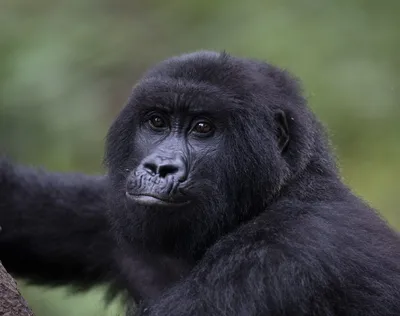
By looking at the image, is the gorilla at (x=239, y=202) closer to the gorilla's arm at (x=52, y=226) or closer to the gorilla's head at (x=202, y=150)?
the gorilla's head at (x=202, y=150)

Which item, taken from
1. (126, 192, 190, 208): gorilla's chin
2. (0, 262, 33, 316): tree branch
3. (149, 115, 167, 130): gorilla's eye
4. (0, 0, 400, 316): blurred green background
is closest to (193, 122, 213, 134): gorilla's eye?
(149, 115, 167, 130): gorilla's eye

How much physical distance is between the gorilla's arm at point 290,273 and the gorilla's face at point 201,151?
0.19 m

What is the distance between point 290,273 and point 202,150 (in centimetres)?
82

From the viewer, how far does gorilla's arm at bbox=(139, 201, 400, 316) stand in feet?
14.4

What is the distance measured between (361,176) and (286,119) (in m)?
5.21

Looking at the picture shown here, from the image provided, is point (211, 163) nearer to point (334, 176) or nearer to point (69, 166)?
point (334, 176)

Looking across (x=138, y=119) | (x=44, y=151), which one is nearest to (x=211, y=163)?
(x=138, y=119)

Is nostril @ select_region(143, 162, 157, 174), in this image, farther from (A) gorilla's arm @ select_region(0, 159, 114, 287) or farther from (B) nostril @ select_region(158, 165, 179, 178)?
(A) gorilla's arm @ select_region(0, 159, 114, 287)

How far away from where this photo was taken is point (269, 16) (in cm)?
1081

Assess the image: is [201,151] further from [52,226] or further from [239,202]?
[52,226]

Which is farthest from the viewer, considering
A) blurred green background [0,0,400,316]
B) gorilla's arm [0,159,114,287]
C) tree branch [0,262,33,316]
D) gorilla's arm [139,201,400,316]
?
blurred green background [0,0,400,316]

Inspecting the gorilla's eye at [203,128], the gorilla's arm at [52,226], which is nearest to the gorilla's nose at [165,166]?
the gorilla's eye at [203,128]

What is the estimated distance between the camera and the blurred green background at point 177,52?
962 centimetres

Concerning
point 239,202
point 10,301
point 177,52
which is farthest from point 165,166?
point 177,52
